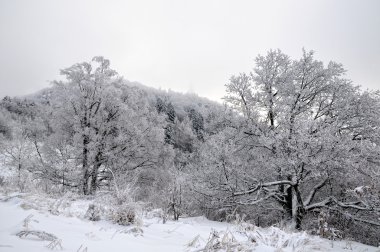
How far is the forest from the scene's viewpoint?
8.55 m

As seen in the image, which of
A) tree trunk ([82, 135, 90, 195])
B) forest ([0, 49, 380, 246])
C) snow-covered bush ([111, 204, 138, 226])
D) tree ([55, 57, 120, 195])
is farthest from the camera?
tree ([55, 57, 120, 195])

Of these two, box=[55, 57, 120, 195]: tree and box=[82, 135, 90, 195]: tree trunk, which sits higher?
box=[55, 57, 120, 195]: tree

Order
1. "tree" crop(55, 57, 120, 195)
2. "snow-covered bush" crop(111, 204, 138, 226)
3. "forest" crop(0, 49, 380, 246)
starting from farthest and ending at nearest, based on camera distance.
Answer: "tree" crop(55, 57, 120, 195) → "forest" crop(0, 49, 380, 246) → "snow-covered bush" crop(111, 204, 138, 226)

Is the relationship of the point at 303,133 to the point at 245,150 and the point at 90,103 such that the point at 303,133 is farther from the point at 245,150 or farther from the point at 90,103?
the point at 90,103

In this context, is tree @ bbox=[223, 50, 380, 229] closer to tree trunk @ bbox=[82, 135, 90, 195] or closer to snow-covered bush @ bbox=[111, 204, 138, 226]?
snow-covered bush @ bbox=[111, 204, 138, 226]

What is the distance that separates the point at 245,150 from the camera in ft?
40.7

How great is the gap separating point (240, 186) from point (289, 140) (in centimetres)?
290

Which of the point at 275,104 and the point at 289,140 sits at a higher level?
the point at 275,104

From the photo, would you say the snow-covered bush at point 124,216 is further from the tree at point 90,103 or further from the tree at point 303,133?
the tree at point 90,103

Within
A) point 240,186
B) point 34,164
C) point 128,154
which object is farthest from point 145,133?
point 240,186

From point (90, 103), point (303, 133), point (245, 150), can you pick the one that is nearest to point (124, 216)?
point (303, 133)

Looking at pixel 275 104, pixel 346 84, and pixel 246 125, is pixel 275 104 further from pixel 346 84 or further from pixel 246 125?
pixel 346 84

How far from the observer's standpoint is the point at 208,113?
13078 mm

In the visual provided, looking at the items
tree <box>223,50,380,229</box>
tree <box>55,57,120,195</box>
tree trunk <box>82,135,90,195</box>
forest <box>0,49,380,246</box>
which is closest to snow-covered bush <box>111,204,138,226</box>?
forest <box>0,49,380,246</box>
